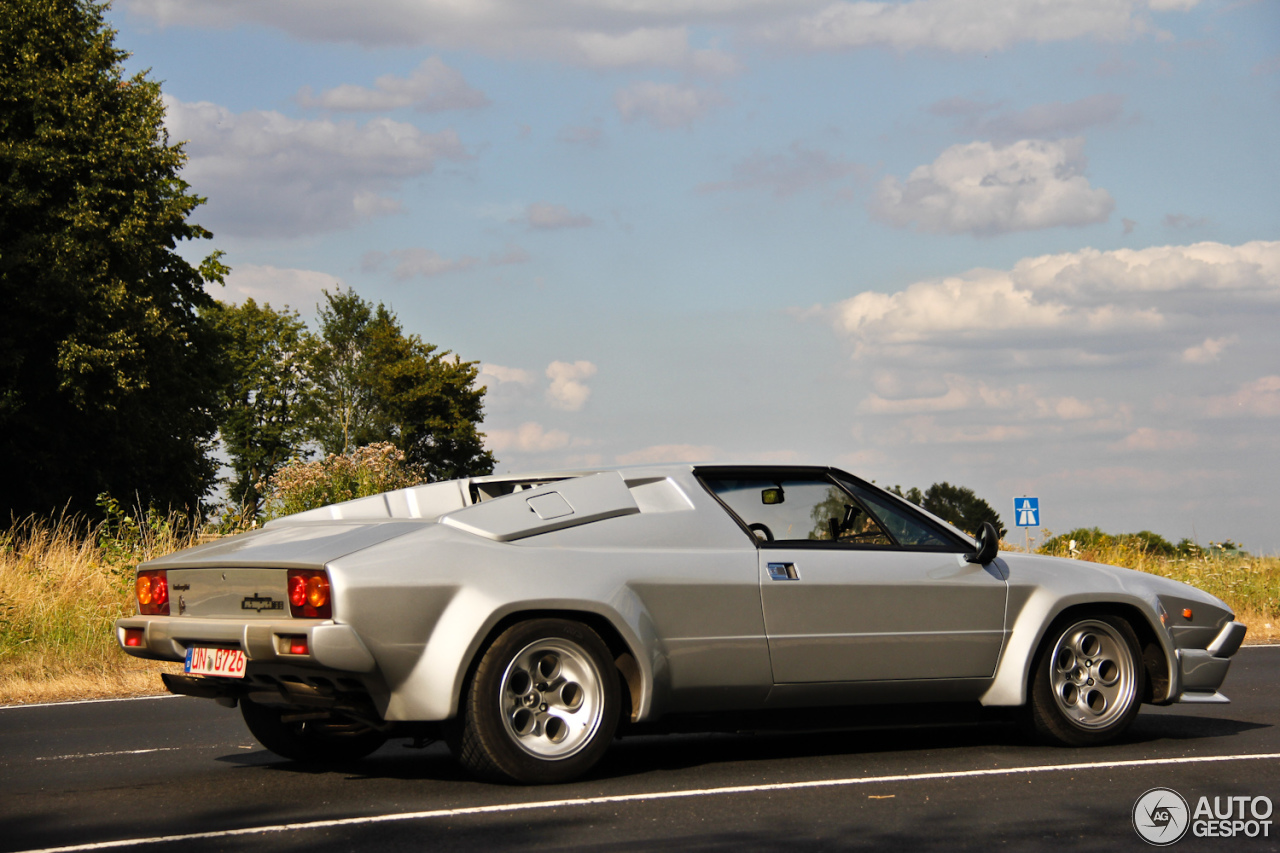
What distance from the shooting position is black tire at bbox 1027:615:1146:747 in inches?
283

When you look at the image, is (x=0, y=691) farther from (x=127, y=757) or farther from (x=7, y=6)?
(x=7, y=6)

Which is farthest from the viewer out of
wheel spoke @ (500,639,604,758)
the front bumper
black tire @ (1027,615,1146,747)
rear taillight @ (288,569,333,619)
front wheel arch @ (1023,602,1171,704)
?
the front bumper

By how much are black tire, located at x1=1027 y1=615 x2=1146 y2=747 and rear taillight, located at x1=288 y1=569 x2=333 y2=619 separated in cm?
375

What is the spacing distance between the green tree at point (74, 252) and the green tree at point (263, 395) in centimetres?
3692

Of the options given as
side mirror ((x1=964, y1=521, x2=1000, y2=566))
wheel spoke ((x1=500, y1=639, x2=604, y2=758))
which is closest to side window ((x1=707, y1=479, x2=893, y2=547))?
side mirror ((x1=964, y1=521, x2=1000, y2=566))

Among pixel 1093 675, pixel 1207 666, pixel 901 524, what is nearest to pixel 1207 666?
pixel 1207 666

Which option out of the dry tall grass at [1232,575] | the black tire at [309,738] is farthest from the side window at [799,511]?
the dry tall grass at [1232,575]

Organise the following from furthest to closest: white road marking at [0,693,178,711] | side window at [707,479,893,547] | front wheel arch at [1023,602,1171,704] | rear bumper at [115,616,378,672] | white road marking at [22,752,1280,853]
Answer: white road marking at [0,693,178,711]
front wheel arch at [1023,602,1171,704]
side window at [707,479,893,547]
rear bumper at [115,616,378,672]
white road marking at [22,752,1280,853]

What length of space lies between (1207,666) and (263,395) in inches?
2675

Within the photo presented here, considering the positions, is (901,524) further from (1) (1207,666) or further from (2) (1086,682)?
(1) (1207,666)

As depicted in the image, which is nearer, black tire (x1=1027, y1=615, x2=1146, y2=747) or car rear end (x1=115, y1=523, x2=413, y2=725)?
car rear end (x1=115, y1=523, x2=413, y2=725)

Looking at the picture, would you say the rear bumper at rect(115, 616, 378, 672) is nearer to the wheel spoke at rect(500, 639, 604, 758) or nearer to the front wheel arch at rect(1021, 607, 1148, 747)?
the wheel spoke at rect(500, 639, 604, 758)

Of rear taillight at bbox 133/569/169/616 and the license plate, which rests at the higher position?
rear taillight at bbox 133/569/169/616

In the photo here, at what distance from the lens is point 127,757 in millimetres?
7652
